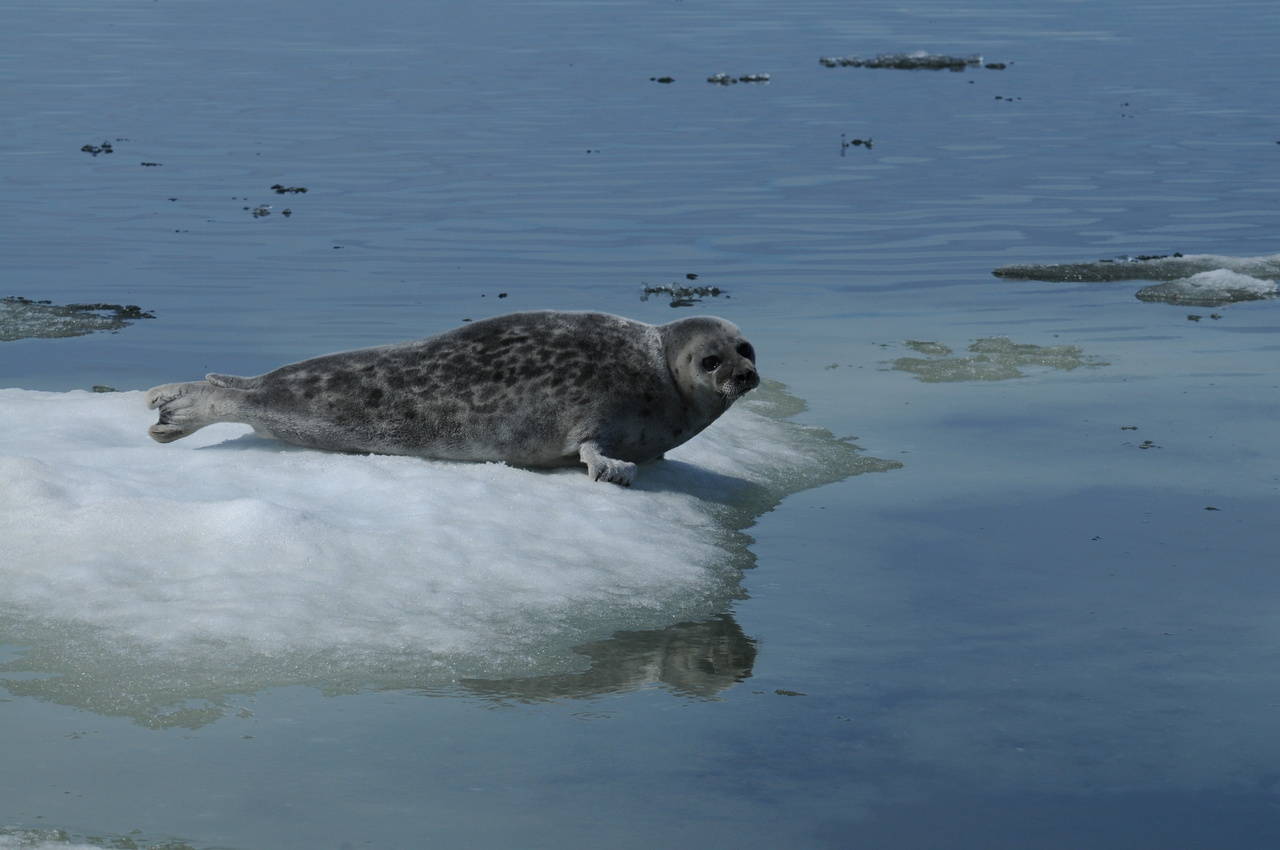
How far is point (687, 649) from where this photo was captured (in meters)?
5.79

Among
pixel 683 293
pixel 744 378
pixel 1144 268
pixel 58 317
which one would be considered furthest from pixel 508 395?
pixel 1144 268

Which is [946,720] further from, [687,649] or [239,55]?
[239,55]

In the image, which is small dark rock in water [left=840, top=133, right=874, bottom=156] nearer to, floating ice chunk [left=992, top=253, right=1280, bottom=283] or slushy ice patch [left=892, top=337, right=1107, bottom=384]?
floating ice chunk [left=992, top=253, right=1280, bottom=283]

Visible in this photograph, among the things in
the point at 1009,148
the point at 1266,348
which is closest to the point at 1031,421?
the point at 1266,348

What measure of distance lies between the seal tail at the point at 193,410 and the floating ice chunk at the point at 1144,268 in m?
8.39

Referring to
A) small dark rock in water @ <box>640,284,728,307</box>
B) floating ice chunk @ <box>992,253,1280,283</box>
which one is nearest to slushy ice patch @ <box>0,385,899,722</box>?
small dark rock in water @ <box>640,284,728,307</box>

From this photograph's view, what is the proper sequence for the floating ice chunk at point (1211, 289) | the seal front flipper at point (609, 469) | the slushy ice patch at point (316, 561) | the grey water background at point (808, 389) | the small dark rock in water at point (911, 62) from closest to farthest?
the grey water background at point (808, 389)
the slushy ice patch at point (316, 561)
the seal front flipper at point (609, 469)
the floating ice chunk at point (1211, 289)
the small dark rock in water at point (911, 62)

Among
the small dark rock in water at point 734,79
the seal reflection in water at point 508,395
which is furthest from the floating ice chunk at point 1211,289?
the small dark rock in water at point 734,79

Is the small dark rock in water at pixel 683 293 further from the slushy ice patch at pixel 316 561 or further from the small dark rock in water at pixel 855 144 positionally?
the small dark rock in water at pixel 855 144

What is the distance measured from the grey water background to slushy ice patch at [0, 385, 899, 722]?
8.8 inches

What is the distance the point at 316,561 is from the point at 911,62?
32.3 m

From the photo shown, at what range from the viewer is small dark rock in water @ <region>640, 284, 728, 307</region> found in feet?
43.9

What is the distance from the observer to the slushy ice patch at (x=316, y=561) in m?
5.43

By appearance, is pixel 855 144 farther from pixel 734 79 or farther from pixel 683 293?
pixel 683 293
